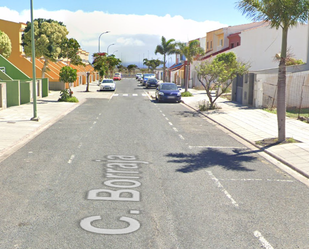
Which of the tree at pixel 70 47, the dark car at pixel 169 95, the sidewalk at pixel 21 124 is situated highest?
the tree at pixel 70 47

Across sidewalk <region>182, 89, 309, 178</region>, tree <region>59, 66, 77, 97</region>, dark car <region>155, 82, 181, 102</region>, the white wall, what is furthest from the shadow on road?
the white wall

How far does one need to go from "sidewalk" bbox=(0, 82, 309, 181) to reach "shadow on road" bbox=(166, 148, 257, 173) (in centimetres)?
125

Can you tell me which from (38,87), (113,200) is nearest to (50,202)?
(113,200)

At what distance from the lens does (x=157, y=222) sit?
6.41 meters

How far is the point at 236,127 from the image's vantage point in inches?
703

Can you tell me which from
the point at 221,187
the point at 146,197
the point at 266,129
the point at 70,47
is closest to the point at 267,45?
the point at 70,47

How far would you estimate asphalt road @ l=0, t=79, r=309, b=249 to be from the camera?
580 cm

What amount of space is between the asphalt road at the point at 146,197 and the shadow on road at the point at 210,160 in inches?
1.2

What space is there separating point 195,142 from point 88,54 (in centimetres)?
7659

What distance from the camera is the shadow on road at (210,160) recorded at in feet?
33.9

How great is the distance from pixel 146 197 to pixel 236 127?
11044 millimetres

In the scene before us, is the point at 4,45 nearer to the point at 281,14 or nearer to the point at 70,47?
the point at 70,47

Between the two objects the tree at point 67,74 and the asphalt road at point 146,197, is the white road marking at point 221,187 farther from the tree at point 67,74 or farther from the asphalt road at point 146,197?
the tree at point 67,74

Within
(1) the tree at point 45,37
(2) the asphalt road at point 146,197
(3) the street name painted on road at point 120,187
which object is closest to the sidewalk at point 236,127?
(2) the asphalt road at point 146,197
